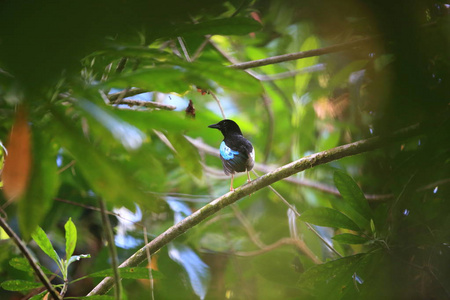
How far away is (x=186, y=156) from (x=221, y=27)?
34 centimetres

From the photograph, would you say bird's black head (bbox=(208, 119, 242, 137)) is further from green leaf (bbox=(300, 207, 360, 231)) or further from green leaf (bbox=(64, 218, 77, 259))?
green leaf (bbox=(64, 218, 77, 259))

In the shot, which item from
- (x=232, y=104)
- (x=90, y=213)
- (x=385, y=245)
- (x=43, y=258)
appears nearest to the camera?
(x=385, y=245)

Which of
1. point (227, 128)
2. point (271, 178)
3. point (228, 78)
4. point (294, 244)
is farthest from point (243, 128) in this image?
point (228, 78)

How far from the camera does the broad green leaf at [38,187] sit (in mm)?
606

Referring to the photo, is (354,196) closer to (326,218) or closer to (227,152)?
(326,218)

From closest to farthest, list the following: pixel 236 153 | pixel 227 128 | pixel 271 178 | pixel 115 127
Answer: pixel 115 127 < pixel 271 178 < pixel 236 153 < pixel 227 128

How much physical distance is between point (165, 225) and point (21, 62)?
194 centimetres

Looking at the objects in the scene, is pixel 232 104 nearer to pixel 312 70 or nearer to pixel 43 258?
pixel 312 70

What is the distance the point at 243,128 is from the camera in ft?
7.76

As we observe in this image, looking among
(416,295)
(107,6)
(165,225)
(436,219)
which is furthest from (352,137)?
(107,6)

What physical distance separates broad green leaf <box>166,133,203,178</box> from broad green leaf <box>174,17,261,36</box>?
0.87 feet

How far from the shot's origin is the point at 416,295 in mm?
1436

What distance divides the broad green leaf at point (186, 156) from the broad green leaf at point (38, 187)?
0.39 m

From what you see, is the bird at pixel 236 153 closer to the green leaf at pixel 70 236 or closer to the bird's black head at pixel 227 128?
the bird's black head at pixel 227 128
